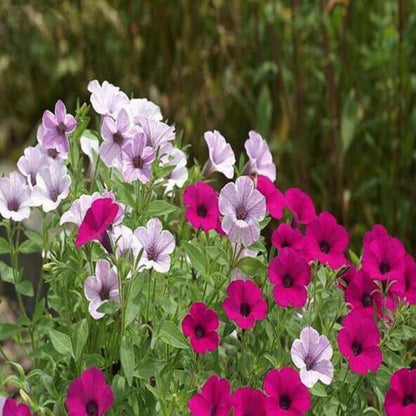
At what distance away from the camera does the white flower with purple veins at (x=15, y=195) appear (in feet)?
5.05

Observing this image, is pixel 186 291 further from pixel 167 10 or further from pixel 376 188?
pixel 167 10

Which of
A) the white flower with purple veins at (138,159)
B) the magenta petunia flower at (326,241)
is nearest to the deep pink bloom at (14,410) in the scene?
the white flower with purple veins at (138,159)

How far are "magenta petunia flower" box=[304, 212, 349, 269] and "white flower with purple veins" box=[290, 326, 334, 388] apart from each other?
14cm

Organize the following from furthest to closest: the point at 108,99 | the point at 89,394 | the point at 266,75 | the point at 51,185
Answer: the point at 266,75 → the point at 108,99 → the point at 51,185 → the point at 89,394

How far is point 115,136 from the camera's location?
1.58 meters

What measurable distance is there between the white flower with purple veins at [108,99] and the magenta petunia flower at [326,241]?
0.35 metres

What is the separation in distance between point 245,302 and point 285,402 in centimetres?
15

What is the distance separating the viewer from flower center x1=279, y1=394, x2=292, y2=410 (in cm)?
140

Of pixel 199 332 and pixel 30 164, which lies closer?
pixel 199 332

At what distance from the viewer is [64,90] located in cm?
420

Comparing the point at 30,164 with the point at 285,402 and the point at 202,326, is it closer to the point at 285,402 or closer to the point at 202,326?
the point at 202,326

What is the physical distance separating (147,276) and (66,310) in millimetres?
136

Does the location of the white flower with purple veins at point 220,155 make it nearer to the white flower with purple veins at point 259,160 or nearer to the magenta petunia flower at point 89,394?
the white flower with purple veins at point 259,160

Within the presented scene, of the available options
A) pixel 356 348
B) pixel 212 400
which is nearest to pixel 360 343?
pixel 356 348
